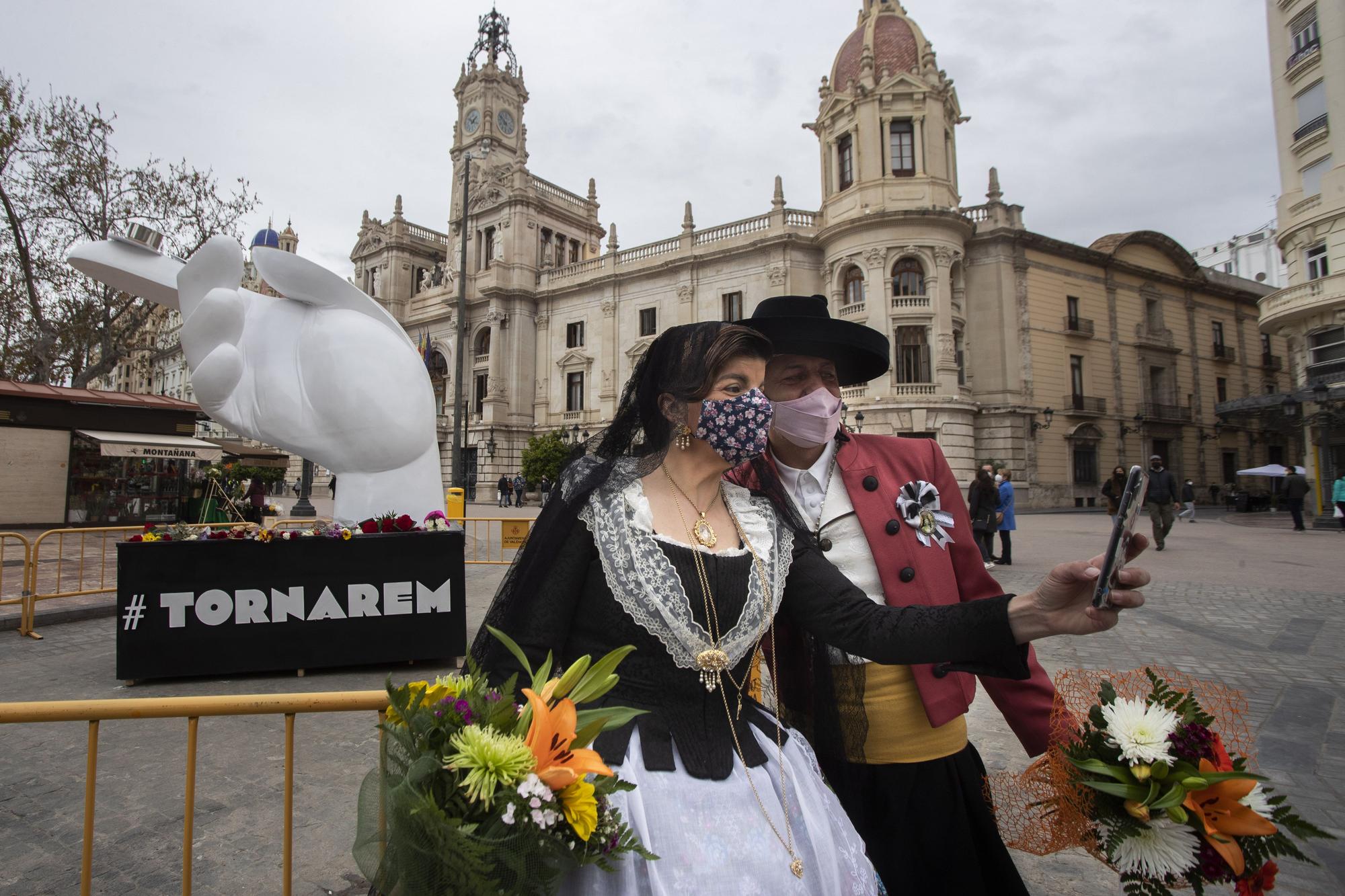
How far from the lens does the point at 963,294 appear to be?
24734 millimetres

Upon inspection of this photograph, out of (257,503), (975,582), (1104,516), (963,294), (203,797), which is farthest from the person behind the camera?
(963,294)

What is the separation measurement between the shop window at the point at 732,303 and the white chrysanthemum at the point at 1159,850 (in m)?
26.9

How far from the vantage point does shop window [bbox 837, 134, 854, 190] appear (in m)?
24.6

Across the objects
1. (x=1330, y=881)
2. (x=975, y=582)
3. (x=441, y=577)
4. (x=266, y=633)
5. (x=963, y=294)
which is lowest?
(x=1330, y=881)

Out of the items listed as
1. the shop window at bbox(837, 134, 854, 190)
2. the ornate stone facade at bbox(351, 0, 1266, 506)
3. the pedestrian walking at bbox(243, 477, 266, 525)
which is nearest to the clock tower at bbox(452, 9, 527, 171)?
the ornate stone facade at bbox(351, 0, 1266, 506)

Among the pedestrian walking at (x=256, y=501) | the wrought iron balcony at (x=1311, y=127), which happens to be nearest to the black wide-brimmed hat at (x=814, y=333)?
the pedestrian walking at (x=256, y=501)

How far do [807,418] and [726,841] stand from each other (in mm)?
1139

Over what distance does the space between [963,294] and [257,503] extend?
75.4 feet

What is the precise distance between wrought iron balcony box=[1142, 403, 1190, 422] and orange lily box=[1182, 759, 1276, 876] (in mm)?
32168

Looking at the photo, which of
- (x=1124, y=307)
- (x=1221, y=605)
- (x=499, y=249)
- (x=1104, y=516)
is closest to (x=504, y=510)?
(x=499, y=249)

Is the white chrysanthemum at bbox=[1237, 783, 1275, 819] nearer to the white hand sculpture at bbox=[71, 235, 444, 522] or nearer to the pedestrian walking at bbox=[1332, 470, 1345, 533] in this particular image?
the white hand sculpture at bbox=[71, 235, 444, 522]

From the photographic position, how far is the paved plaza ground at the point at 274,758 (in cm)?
252

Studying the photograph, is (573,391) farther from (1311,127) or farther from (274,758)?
(274,758)

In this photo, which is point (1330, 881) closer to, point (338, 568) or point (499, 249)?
point (338, 568)
